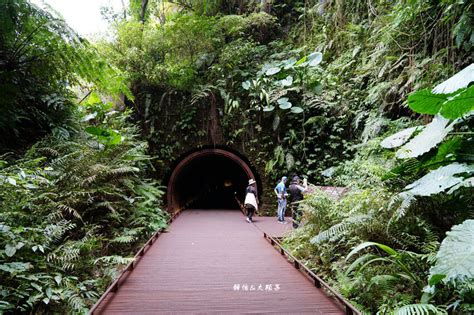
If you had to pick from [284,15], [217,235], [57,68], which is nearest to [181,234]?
[217,235]

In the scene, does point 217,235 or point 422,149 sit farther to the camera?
point 217,235

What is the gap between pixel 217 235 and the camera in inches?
278

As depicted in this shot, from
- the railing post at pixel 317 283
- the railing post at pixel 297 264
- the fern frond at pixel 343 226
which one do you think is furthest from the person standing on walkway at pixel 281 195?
the railing post at pixel 317 283

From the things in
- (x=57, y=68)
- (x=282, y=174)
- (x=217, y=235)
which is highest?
(x=57, y=68)

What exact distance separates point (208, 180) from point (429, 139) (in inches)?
715

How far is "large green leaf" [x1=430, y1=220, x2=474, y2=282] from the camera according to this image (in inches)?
72.3

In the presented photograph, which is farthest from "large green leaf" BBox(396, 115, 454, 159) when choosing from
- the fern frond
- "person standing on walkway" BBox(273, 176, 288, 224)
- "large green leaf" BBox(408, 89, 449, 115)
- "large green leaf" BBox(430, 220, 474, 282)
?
"person standing on walkway" BBox(273, 176, 288, 224)

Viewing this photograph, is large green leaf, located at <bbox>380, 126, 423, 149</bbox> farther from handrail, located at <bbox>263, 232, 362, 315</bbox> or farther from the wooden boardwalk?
the wooden boardwalk

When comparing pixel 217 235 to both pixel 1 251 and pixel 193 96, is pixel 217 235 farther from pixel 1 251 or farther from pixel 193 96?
pixel 193 96

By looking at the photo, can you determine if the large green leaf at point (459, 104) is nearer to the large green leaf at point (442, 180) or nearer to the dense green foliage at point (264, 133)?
the dense green foliage at point (264, 133)

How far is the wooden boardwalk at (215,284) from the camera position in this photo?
3.00 metres

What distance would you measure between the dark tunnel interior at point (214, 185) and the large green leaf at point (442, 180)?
37.4 ft

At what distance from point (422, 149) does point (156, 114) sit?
8.92 meters

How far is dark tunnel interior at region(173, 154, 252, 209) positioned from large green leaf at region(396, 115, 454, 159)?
1102 centimetres
